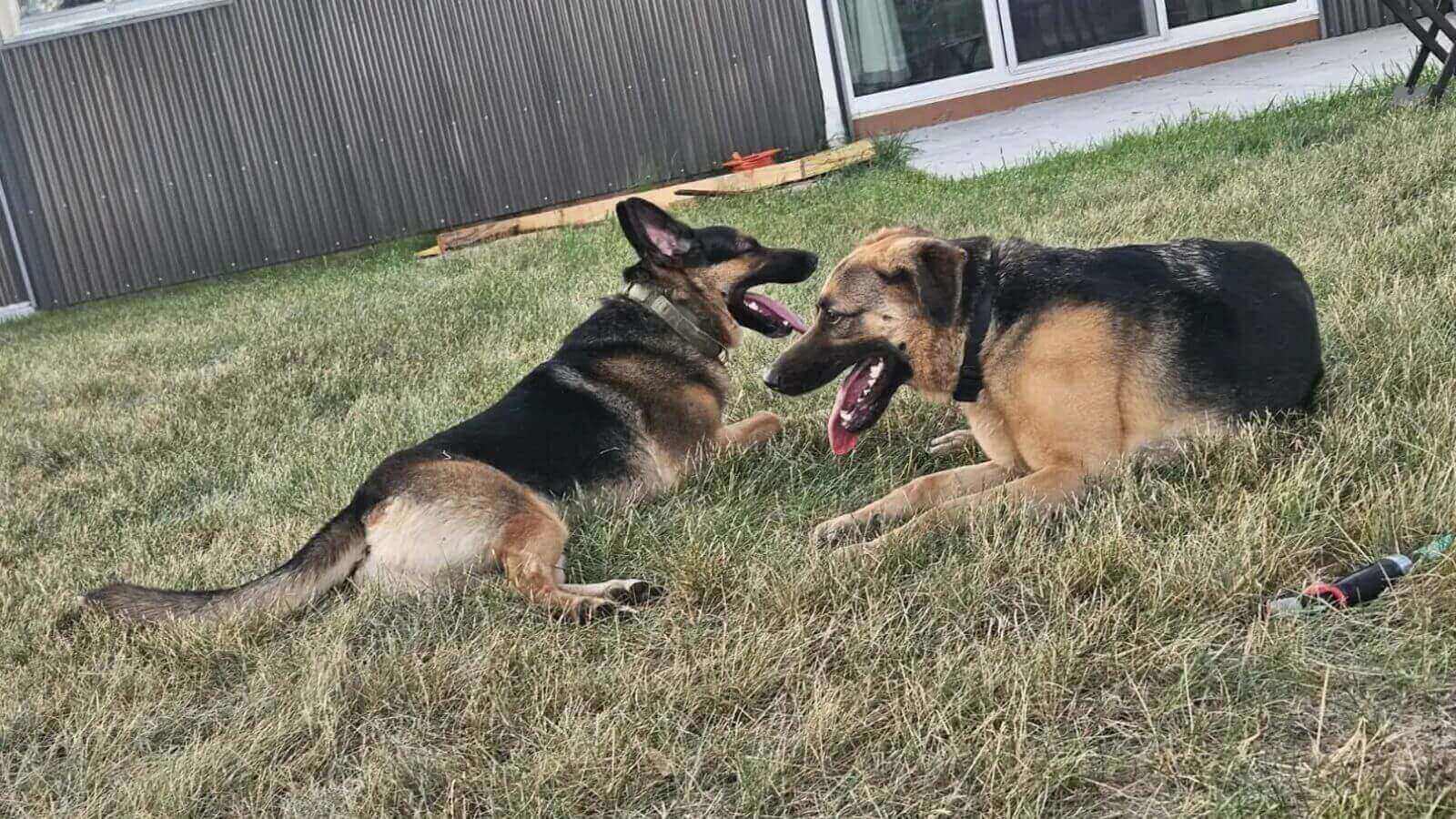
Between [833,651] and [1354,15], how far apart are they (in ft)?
42.6

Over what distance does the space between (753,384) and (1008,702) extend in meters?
2.97

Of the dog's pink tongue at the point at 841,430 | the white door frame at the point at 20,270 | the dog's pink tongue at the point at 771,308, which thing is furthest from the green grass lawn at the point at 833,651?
the white door frame at the point at 20,270

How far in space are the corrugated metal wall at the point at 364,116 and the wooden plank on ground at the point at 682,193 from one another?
37.6 inches

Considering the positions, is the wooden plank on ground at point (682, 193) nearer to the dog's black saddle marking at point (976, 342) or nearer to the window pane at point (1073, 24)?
the window pane at point (1073, 24)

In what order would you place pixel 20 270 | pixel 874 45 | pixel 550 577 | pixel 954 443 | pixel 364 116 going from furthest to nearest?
pixel 20 270
pixel 874 45
pixel 364 116
pixel 954 443
pixel 550 577

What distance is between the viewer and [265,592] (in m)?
3.27

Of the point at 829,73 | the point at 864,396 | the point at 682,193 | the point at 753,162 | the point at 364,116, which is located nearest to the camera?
the point at 864,396

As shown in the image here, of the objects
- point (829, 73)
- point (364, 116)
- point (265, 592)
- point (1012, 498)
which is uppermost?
point (364, 116)

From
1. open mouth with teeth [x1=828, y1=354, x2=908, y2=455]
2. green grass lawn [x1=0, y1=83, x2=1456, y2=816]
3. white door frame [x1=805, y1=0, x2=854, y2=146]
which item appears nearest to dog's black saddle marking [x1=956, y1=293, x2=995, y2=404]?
open mouth with teeth [x1=828, y1=354, x2=908, y2=455]

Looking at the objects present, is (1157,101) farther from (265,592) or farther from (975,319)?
(265,592)

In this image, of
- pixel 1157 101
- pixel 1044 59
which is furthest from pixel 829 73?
pixel 1157 101

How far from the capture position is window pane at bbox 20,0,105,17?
12938 millimetres

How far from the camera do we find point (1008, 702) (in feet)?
7.42

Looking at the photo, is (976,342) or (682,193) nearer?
(976,342)
